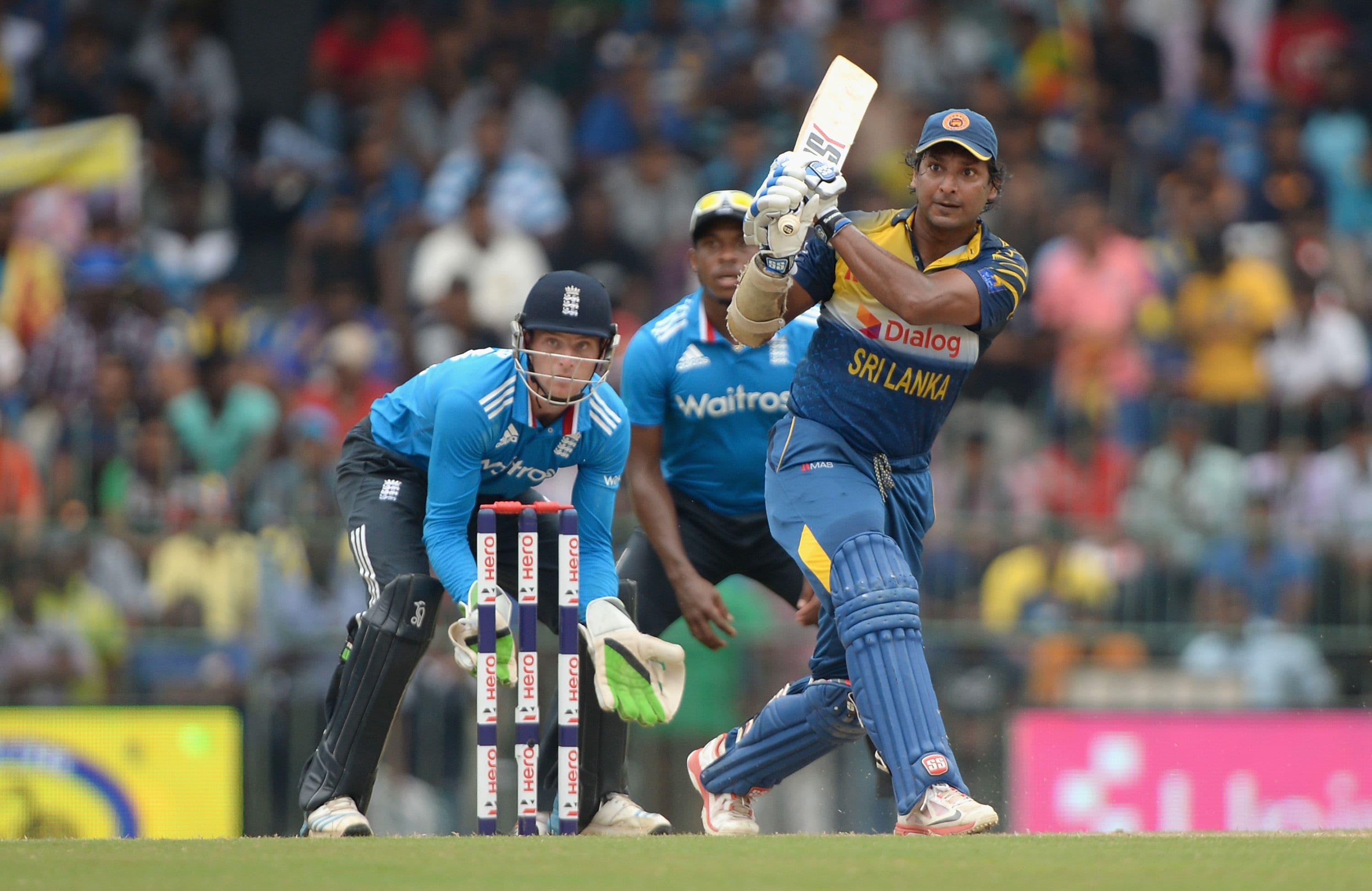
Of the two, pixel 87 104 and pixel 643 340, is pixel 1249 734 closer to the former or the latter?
pixel 643 340

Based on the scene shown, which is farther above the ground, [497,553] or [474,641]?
[497,553]

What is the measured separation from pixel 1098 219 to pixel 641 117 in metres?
3.44

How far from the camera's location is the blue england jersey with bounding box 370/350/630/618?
6160mm

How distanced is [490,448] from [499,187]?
7.10 meters

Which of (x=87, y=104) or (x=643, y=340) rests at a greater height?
(x=87, y=104)

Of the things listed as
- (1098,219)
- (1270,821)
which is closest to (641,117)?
(1098,219)

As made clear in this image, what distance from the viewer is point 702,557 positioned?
24.8ft

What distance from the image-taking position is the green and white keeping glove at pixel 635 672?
Answer: 5969 millimetres

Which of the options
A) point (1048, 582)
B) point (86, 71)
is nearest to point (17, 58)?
point (86, 71)

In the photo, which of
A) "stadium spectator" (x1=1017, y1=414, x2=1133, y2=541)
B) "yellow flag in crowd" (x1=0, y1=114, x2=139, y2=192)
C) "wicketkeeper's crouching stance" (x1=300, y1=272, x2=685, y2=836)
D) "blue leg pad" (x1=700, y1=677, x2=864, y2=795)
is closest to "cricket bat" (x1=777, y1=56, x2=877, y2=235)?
"wicketkeeper's crouching stance" (x1=300, y1=272, x2=685, y2=836)

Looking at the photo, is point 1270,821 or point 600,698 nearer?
point 600,698

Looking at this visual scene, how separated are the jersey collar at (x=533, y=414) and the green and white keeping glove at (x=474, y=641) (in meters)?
0.60

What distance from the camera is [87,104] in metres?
14.0

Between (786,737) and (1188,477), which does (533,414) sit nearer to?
(786,737)
